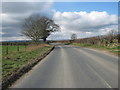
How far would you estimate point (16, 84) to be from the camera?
6.15m

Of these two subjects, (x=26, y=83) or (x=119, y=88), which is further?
(x=26, y=83)

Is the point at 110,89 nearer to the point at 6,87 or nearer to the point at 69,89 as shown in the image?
the point at 69,89

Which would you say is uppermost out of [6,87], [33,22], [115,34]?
[33,22]

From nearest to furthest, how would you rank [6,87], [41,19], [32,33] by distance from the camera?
[6,87]
[32,33]
[41,19]

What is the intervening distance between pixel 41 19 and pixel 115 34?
25.6 meters

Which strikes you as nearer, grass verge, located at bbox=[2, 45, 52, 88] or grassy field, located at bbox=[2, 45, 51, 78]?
grass verge, located at bbox=[2, 45, 52, 88]

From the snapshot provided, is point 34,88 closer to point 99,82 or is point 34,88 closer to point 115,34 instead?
point 99,82

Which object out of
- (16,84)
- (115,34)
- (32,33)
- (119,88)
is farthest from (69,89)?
(32,33)

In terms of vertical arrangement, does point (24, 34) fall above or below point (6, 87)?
above

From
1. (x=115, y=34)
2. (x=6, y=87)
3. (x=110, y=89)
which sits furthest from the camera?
(x=115, y=34)

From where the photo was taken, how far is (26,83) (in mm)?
6230

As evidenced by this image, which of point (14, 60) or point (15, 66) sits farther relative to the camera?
point (14, 60)

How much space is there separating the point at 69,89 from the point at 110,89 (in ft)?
4.78

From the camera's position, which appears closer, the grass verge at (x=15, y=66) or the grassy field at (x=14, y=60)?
the grass verge at (x=15, y=66)
